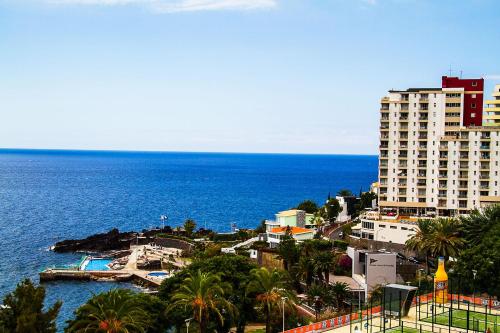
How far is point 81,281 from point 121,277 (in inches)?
238

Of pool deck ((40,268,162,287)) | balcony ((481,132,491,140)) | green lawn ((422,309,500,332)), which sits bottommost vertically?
pool deck ((40,268,162,287))

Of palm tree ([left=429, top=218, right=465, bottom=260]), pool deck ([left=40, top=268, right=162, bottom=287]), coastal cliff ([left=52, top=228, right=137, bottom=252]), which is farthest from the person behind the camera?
coastal cliff ([left=52, top=228, right=137, bottom=252])

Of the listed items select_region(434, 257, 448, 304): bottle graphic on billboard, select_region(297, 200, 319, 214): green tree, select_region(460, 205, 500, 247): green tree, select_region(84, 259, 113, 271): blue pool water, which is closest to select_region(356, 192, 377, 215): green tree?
select_region(297, 200, 319, 214): green tree

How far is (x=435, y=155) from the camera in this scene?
101250 millimetres

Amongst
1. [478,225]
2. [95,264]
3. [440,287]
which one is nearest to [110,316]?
[440,287]

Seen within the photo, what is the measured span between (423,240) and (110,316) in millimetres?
44903

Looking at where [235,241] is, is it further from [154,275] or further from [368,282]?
[368,282]

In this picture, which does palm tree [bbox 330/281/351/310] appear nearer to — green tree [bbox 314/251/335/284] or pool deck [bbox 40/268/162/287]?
green tree [bbox 314/251/335/284]

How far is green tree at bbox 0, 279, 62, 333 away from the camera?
40500 mm

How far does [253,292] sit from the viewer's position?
5934 centimetres

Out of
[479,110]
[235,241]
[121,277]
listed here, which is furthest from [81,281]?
[479,110]

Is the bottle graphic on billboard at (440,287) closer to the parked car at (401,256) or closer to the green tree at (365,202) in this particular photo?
the parked car at (401,256)

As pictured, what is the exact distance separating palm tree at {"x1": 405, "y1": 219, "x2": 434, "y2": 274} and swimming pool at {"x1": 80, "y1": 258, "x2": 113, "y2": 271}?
50.1 meters

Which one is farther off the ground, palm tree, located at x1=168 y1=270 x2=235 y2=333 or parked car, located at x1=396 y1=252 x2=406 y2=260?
palm tree, located at x1=168 y1=270 x2=235 y2=333
